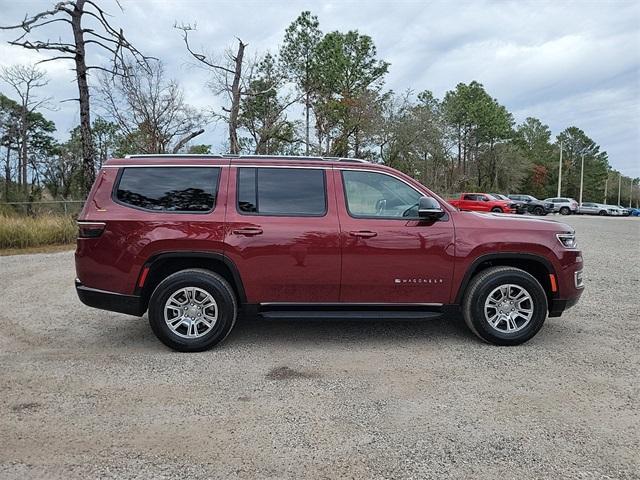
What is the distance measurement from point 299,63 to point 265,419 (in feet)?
129

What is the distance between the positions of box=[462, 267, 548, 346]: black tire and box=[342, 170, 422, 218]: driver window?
3.15ft

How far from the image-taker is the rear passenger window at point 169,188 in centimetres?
441

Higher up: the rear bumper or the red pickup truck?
the red pickup truck

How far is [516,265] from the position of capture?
4.70 meters

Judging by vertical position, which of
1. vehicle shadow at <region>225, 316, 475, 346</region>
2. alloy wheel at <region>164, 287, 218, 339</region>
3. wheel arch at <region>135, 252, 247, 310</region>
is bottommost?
vehicle shadow at <region>225, 316, 475, 346</region>

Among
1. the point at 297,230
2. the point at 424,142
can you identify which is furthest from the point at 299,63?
the point at 297,230

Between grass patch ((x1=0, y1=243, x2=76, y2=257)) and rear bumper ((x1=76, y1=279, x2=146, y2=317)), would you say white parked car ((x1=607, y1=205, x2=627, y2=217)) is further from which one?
rear bumper ((x1=76, y1=279, x2=146, y2=317))

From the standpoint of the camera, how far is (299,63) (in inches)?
1531

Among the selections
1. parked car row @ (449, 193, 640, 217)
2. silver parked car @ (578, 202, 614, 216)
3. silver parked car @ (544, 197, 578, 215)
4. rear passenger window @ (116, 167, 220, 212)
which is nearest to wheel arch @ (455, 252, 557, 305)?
rear passenger window @ (116, 167, 220, 212)

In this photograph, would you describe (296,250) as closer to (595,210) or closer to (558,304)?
(558,304)

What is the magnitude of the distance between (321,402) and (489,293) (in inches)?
83.9

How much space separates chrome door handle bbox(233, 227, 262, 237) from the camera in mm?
4328

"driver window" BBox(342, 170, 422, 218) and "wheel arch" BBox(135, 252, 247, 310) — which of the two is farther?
"driver window" BBox(342, 170, 422, 218)

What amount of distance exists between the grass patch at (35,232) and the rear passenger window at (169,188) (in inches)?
379
